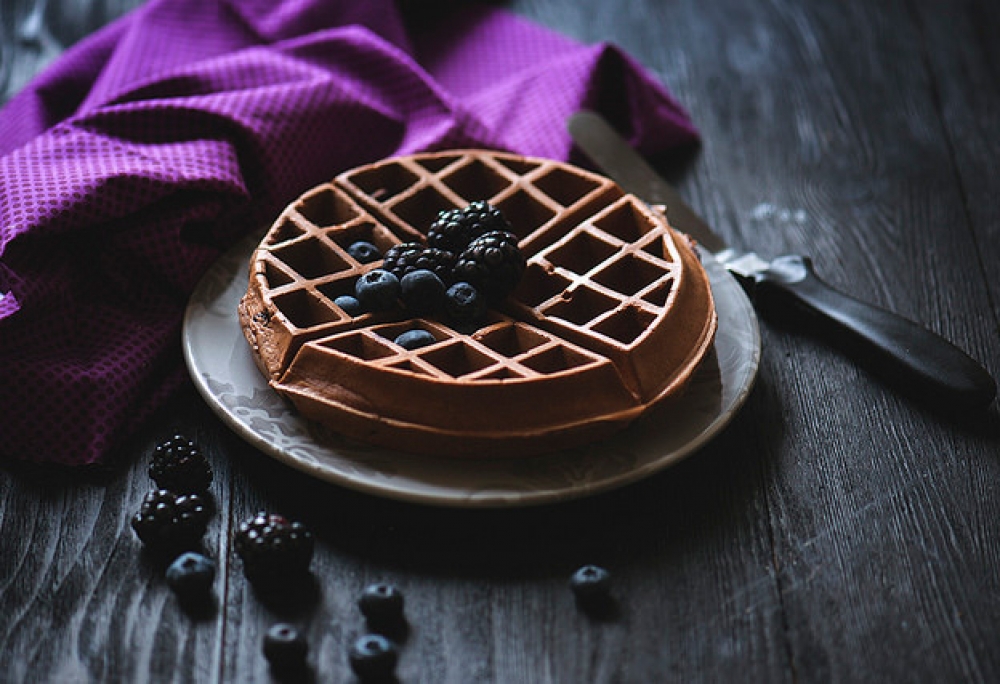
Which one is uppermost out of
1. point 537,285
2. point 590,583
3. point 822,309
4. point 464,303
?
point 464,303

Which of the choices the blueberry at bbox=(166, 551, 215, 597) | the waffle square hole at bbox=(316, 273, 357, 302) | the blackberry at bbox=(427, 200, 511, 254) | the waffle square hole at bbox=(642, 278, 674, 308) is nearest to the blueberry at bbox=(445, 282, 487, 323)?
the blackberry at bbox=(427, 200, 511, 254)

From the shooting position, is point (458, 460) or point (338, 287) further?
point (338, 287)

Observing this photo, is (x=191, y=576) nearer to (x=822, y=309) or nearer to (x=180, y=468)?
(x=180, y=468)

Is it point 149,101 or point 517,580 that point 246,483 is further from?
point 149,101

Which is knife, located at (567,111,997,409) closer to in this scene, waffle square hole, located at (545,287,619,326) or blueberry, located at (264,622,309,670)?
waffle square hole, located at (545,287,619,326)

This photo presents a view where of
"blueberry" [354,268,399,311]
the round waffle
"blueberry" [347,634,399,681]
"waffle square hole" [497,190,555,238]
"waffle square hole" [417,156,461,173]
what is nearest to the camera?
"blueberry" [347,634,399,681]

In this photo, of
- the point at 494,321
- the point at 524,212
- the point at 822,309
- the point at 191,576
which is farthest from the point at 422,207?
the point at 191,576

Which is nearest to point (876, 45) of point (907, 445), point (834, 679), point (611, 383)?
point (907, 445)
